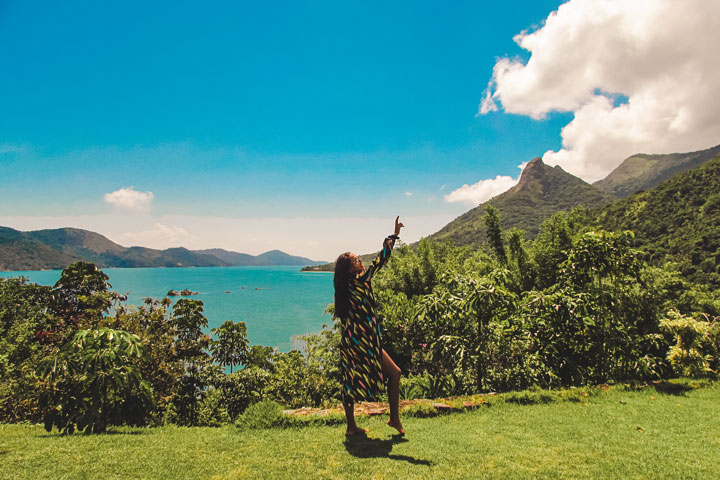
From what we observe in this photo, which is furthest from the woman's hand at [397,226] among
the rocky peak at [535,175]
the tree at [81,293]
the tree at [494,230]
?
the rocky peak at [535,175]

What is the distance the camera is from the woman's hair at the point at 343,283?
3.64 meters

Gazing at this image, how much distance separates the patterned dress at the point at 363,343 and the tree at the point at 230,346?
6035mm

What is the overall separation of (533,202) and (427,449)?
173983mm

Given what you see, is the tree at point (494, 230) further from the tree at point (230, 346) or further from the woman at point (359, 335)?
the woman at point (359, 335)

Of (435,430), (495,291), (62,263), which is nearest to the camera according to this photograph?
(435,430)

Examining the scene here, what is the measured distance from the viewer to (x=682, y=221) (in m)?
61.1

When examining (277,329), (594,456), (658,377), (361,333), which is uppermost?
(361,333)

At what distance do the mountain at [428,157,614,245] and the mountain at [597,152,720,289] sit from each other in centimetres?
3422

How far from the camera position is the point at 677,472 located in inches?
109

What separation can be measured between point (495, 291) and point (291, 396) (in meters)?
4.46

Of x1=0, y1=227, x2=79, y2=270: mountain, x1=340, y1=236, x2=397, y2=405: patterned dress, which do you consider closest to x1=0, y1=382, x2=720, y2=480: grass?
x1=340, y1=236, x2=397, y2=405: patterned dress

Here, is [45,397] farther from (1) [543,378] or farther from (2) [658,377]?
(2) [658,377]

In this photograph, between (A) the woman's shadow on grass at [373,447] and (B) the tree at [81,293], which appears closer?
(A) the woman's shadow on grass at [373,447]

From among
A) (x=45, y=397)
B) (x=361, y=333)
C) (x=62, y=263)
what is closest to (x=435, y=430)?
(x=361, y=333)
